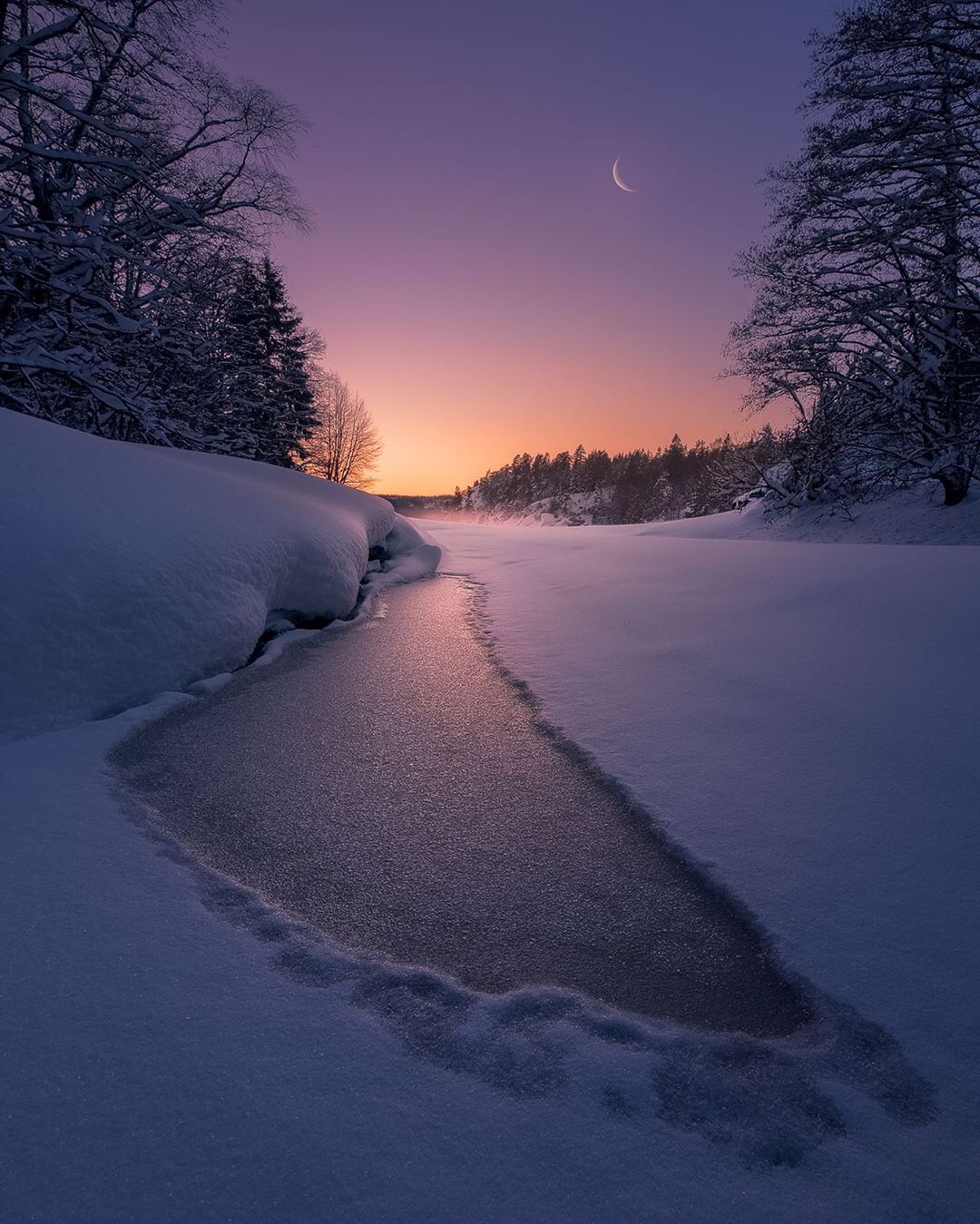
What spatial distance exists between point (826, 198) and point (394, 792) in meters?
11.2

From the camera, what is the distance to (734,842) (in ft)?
7.08

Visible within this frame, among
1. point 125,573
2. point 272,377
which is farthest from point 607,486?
point 125,573

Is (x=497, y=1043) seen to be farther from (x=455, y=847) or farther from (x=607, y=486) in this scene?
(x=607, y=486)

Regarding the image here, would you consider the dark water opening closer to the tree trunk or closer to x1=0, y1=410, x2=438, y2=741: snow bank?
x1=0, y1=410, x2=438, y2=741: snow bank

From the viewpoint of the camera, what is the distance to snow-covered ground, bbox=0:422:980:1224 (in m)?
1.04

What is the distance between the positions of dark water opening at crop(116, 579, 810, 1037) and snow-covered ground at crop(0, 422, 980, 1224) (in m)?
0.13

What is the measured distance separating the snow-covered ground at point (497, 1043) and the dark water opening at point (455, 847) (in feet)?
0.43

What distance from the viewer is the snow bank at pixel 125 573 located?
289cm

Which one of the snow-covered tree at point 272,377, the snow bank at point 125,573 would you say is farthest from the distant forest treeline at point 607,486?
the snow bank at point 125,573

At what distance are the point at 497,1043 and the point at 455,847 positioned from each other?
0.87 m

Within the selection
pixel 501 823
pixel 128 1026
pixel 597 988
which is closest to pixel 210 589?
pixel 501 823

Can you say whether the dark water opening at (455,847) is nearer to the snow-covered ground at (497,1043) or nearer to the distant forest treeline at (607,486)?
the snow-covered ground at (497,1043)

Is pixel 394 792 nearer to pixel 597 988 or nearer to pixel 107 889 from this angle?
pixel 107 889

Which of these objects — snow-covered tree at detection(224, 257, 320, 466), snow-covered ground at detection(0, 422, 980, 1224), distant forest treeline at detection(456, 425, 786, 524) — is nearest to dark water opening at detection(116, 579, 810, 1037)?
snow-covered ground at detection(0, 422, 980, 1224)
